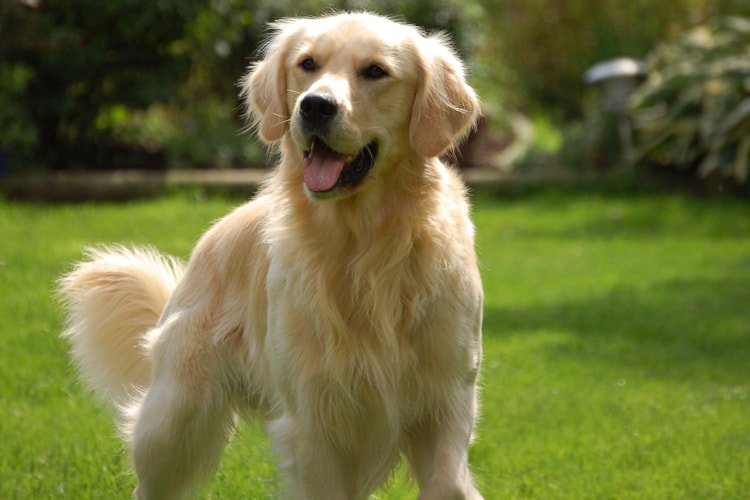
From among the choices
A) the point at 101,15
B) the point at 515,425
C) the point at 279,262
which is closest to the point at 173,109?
the point at 101,15

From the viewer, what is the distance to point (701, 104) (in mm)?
12031

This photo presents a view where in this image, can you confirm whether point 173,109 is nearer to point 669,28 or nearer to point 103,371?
point 669,28

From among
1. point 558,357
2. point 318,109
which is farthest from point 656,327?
point 318,109

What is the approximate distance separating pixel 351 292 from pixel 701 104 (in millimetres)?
9055

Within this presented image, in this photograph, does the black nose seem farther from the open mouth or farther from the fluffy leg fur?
the fluffy leg fur

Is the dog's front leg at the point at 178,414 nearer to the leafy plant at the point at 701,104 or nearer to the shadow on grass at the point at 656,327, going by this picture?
the shadow on grass at the point at 656,327

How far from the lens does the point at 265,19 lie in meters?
12.9

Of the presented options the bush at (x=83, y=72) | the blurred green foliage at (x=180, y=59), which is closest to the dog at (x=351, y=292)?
the blurred green foliage at (x=180, y=59)

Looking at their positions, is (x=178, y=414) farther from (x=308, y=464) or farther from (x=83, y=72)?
(x=83, y=72)

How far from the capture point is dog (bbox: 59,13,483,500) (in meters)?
3.70

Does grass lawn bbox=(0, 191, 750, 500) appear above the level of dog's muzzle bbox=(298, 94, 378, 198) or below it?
below

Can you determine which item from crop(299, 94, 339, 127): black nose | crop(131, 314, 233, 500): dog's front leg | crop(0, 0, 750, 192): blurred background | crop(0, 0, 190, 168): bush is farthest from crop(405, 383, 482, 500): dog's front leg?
crop(0, 0, 190, 168): bush

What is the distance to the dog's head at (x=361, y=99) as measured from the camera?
3627 millimetres

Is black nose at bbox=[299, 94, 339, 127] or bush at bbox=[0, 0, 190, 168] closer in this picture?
black nose at bbox=[299, 94, 339, 127]
